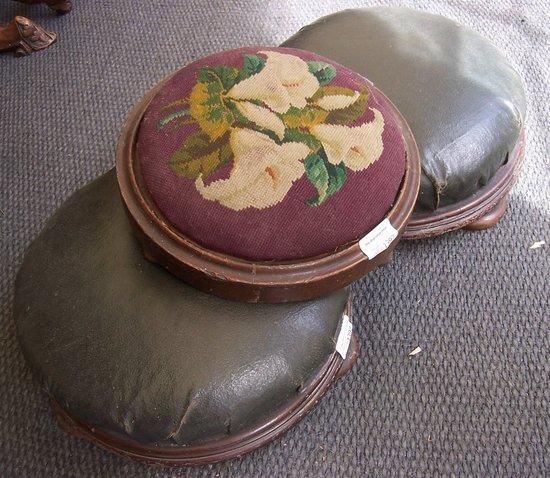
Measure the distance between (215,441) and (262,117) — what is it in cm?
49

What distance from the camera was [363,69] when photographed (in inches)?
39.8

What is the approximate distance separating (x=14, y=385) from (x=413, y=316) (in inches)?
30.9

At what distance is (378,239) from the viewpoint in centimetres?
73

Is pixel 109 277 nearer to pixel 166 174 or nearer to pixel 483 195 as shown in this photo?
pixel 166 174

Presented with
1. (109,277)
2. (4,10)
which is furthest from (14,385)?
(4,10)

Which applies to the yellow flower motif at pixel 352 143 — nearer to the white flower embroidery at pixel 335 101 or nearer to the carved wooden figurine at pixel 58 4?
the white flower embroidery at pixel 335 101

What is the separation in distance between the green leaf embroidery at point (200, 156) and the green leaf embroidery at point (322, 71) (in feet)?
0.61

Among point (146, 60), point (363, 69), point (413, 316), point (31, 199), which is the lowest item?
point (413, 316)

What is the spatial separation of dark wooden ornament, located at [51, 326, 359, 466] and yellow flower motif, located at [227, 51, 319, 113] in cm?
43

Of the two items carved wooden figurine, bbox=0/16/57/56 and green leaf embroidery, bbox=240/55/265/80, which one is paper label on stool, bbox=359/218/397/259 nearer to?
green leaf embroidery, bbox=240/55/265/80

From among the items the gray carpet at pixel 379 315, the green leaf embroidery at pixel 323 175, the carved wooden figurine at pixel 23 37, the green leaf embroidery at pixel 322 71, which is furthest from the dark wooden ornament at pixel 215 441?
the carved wooden figurine at pixel 23 37

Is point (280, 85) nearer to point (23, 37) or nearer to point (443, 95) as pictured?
point (443, 95)

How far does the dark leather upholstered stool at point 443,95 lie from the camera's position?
96 centimetres

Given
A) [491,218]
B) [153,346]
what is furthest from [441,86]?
[153,346]
